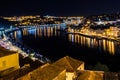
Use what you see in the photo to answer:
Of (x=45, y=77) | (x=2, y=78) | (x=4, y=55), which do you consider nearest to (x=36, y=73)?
(x=45, y=77)

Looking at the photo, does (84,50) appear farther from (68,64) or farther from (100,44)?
(68,64)

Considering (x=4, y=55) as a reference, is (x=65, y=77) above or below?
below

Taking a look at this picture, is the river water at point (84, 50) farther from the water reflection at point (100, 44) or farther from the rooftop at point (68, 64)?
the rooftop at point (68, 64)

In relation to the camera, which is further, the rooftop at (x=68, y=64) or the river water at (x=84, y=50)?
the river water at (x=84, y=50)

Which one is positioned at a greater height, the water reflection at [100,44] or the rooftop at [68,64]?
the rooftop at [68,64]

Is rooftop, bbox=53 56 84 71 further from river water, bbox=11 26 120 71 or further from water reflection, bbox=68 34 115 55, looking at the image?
water reflection, bbox=68 34 115 55

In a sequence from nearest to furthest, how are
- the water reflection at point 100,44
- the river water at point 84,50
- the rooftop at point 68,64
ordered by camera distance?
the rooftop at point 68,64 < the river water at point 84,50 < the water reflection at point 100,44

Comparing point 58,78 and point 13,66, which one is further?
point 13,66

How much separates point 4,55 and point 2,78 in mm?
1878

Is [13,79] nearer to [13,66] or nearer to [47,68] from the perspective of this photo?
[47,68]

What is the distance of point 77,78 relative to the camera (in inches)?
360

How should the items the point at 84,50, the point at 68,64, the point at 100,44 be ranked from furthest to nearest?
the point at 100,44 → the point at 84,50 → the point at 68,64

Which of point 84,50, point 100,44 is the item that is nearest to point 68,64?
point 84,50

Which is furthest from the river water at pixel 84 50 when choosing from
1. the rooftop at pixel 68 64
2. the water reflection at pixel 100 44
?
the rooftop at pixel 68 64
